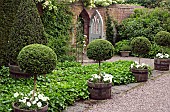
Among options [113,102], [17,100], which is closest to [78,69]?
[113,102]

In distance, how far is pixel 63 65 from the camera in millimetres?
8633

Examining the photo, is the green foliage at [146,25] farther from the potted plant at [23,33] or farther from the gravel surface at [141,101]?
the potted plant at [23,33]

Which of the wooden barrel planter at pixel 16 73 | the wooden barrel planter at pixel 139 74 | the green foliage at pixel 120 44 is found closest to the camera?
the wooden barrel planter at pixel 16 73

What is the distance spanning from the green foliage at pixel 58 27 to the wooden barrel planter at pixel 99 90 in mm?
4267

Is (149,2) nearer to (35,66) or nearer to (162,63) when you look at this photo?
(162,63)

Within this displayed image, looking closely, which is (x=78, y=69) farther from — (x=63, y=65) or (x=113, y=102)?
(x=113, y=102)

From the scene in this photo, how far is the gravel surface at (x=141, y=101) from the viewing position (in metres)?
5.18

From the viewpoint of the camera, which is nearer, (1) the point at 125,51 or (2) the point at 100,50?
(2) the point at 100,50

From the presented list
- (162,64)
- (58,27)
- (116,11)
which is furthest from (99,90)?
(116,11)

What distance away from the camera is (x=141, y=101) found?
5684 millimetres

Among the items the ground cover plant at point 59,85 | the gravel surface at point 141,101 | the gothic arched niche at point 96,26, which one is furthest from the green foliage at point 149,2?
the gravel surface at point 141,101

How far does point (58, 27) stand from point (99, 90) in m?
5.18

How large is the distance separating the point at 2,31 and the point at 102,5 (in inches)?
269

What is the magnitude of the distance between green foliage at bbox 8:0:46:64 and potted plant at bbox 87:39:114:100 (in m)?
1.17
